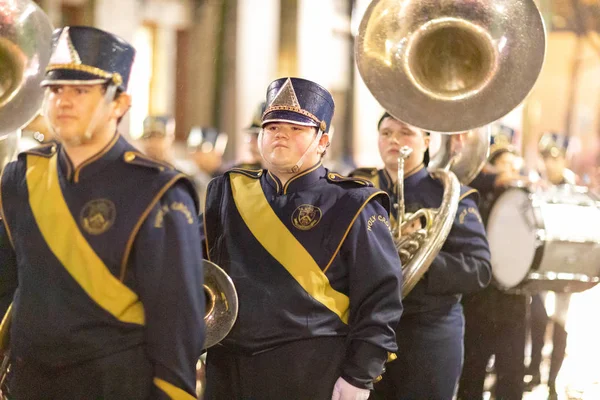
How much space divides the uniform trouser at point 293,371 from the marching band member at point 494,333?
3067mm

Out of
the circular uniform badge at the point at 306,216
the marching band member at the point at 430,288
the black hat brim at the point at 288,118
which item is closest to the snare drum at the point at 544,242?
the marching band member at the point at 430,288

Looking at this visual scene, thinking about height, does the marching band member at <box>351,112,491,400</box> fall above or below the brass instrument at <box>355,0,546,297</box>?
below

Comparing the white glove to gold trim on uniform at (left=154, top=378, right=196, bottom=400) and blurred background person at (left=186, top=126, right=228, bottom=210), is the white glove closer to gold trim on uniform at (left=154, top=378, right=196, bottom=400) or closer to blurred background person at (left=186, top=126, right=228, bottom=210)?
gold trim on uniform at (left=154, top=378, right=196, bottom=400)

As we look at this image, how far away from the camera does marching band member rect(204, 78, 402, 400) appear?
3617 millimetres

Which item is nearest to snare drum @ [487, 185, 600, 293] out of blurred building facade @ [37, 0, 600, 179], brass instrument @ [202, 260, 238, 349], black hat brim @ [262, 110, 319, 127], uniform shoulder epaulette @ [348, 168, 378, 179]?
uniform shoulder epaulette @ [348, 168, 378, 179]

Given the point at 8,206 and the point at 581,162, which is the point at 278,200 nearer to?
the point at 8,206

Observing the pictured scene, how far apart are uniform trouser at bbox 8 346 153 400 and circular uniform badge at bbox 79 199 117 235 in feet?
1.25

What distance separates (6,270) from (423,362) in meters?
2.14

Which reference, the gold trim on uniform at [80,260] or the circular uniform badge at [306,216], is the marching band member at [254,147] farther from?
the gold trim on uniform at [80,260]

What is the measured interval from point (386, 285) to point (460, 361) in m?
1.27

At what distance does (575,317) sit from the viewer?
35.4ft

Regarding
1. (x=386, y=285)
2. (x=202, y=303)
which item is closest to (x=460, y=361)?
(x=386, y=285)

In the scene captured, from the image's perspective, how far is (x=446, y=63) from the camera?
16.3 ft

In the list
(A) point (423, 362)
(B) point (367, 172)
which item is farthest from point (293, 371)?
(B) point (367, 172)
